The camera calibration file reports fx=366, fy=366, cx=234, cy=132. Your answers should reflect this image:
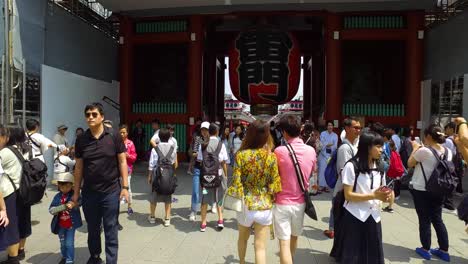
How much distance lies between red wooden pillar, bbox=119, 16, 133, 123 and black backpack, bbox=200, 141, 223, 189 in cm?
791

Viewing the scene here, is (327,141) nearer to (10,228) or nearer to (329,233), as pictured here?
(329,233)

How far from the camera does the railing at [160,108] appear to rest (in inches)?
484

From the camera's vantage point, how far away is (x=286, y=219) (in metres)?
3.23

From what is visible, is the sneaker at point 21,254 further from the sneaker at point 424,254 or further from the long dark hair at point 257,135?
the sneaker at point 424,254

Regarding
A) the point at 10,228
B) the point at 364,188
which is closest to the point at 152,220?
the point at 10,228

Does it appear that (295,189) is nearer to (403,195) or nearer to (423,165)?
(423,165)

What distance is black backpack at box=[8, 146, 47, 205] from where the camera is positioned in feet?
12.3

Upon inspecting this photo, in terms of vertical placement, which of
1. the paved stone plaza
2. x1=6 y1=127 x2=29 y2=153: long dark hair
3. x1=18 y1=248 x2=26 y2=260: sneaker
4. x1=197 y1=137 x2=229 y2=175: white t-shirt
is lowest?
the paved stone plaza

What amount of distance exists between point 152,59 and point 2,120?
7746 millimetres

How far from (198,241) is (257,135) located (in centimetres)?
208

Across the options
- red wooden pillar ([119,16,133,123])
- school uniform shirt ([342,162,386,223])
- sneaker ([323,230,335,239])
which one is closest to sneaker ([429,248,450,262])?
sneaker ([323,230,335,239])

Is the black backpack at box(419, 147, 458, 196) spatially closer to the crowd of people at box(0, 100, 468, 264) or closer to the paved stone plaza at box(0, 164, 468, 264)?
the crowd of people at box(0, 100, 468, 264)

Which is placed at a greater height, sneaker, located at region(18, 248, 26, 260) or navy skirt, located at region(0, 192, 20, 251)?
navy skirt, located at region(0, 192, 20, 251)

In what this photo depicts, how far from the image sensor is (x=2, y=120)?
22.5 ft
